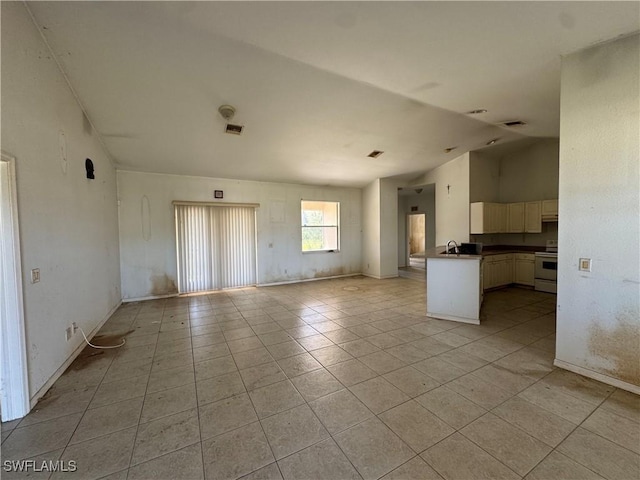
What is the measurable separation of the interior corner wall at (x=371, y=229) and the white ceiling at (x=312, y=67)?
267 centimetres

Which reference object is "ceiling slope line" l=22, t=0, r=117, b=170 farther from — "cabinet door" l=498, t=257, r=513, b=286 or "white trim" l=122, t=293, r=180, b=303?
"cabinet door" l=498, t=257, r=513, b=286

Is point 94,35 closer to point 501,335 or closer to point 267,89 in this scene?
point 267,89

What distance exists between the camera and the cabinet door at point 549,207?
5.36m

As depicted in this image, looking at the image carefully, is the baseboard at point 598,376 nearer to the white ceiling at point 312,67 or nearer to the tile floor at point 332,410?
the tile floor at point 332,410

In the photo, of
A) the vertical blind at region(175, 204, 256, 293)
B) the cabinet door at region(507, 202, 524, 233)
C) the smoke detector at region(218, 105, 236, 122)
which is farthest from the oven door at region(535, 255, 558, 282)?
the smoke detector at region(218, 105, 236, 122)

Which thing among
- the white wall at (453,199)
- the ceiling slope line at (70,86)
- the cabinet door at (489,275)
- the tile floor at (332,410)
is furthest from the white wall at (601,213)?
the ceiling slope line at (70,86)

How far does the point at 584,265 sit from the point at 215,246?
19.6ft

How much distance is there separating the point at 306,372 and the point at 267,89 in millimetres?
3104

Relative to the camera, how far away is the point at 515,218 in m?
5.98

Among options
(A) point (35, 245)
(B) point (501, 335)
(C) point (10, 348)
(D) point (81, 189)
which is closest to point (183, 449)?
(C) point (10, 348)

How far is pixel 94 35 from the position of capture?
2.19 meters

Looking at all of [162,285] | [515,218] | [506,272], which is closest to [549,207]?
[515,218]

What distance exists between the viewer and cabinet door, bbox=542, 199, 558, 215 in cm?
A: 536

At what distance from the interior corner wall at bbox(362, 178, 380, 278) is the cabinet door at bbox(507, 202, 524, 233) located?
3.05 meters
